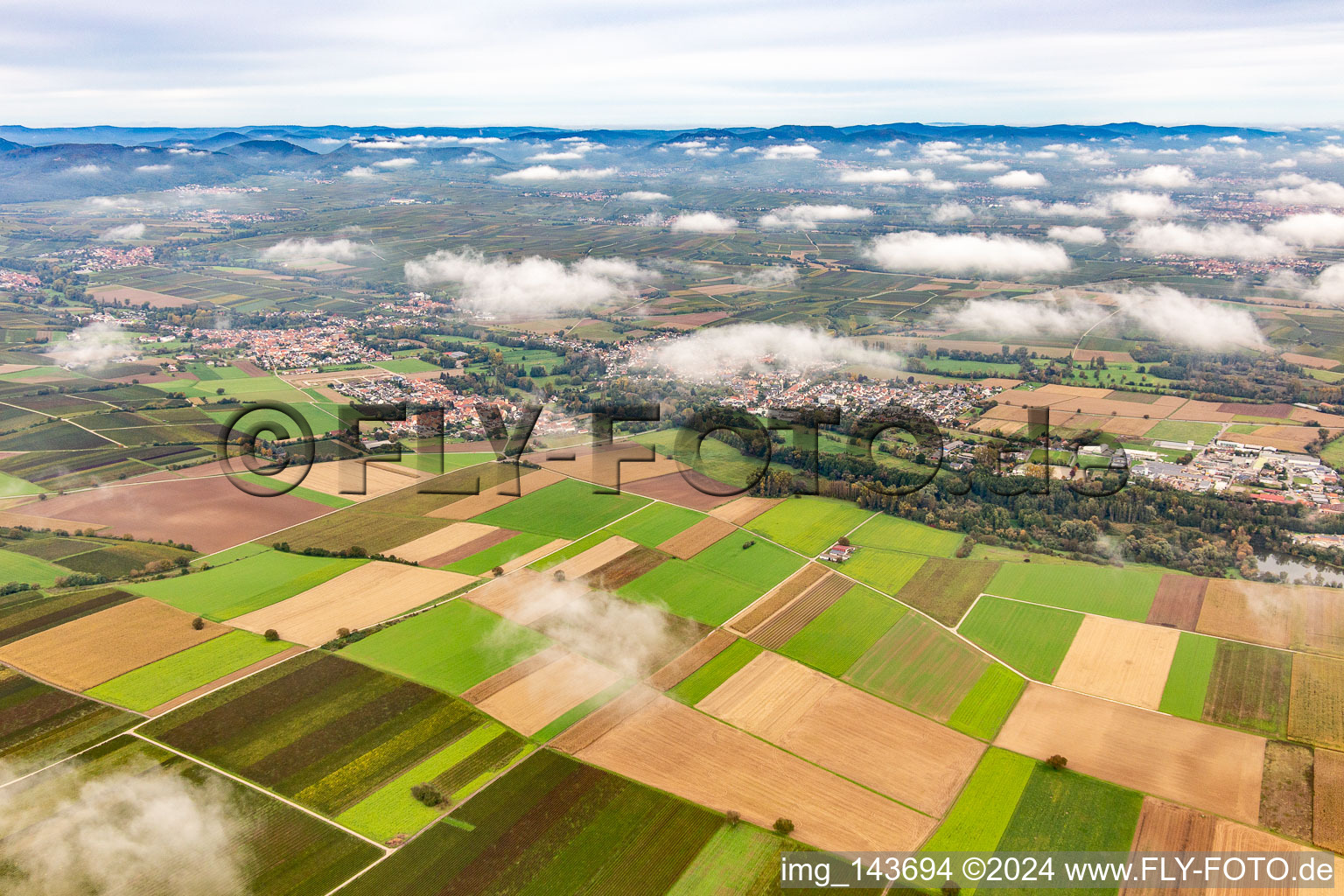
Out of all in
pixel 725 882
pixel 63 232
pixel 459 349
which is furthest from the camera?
pixel 63 232

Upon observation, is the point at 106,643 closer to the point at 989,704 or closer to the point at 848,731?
the point at 848,731

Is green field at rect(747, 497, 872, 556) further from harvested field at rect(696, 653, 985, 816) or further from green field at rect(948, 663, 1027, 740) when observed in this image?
green field at rect(948, 663, 1027, 740)

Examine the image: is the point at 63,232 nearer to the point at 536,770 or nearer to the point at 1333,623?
the point at 536,770

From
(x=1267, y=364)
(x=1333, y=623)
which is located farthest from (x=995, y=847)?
(x=1267, y=364)

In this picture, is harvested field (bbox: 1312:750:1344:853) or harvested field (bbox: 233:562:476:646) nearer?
harvested field (bbox: 1312:750:1344:853)

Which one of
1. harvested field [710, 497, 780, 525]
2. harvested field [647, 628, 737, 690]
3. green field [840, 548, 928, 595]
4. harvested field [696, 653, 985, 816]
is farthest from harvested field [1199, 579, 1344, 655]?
harvested field [710, 497, 780, 525]

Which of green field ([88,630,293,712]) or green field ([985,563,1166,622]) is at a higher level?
green field ([985,563,1166,622])

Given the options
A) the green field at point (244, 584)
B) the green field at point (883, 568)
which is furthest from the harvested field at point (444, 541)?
the green field at point (883, 568)
